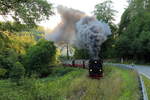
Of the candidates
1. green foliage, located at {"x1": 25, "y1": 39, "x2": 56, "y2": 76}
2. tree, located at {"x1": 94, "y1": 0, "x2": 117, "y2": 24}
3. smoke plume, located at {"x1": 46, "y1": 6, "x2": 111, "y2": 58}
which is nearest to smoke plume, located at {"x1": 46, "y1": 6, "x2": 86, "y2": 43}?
smoke plume, located at {"x1": 46, "y1": 6, "x2": 111, "y2": 58}

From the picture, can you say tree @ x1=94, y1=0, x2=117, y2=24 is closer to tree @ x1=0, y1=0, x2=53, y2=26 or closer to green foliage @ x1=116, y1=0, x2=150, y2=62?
green foliage @ x1=116, y1=0, x2=150, y2=62

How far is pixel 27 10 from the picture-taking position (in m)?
7.05

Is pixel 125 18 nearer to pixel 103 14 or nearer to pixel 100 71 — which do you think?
pixel 103 14

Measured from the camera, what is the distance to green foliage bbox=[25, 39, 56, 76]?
112 ft

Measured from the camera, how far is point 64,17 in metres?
21.2

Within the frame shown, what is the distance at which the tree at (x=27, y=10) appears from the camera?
6.90m

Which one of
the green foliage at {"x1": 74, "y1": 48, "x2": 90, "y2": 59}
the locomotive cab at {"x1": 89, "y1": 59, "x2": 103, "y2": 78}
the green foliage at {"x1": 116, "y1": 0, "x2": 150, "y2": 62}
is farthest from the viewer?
the green foliage at {"x1": 116, "y1": 0, "x2": 150, "y2": 62}

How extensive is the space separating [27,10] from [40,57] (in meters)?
27.7

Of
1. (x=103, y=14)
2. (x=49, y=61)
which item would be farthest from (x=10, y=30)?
(x=103, y=14)

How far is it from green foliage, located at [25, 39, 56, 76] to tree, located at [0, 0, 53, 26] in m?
26.8

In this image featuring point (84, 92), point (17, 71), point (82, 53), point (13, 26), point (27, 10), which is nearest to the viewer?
point (27, 10)

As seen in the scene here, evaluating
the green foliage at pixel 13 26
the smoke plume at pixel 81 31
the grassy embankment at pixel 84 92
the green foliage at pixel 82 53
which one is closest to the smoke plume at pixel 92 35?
the smoke plume at pixel 81 31

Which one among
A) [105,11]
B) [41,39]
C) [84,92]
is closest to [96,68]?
[84,92]

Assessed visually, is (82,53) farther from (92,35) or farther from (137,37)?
(92,35)
